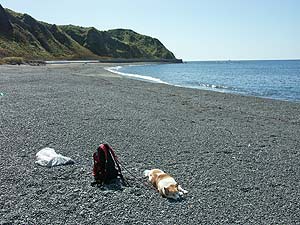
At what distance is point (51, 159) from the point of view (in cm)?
691

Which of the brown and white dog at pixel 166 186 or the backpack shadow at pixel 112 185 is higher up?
the brown and white dog at pixel 166 186

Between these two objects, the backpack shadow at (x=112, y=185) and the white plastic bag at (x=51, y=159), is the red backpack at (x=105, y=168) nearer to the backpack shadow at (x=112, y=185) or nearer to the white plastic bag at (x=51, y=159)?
the backpack shadow at (x=112, y=185)

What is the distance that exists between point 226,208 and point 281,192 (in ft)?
4.52

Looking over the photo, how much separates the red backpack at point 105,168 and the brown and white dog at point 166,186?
556 mm

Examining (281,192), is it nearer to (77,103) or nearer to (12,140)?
(12,140)

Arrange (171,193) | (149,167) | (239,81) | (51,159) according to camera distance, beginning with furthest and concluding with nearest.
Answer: (239,81), (149,167), (51,159), (171,193)

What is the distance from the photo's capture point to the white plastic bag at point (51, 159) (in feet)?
22.4

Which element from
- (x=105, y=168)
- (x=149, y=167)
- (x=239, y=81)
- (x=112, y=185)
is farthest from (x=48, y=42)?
(x=112, y=185)

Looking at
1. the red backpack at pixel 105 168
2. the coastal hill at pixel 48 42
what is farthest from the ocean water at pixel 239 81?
the coastal hill at pixel 48 42

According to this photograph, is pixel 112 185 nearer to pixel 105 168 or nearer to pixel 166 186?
pixel 105 168

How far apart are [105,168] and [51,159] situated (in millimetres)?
1442

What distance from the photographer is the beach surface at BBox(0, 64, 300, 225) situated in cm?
496

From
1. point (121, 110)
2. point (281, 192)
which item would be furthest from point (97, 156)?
point (121, 110)

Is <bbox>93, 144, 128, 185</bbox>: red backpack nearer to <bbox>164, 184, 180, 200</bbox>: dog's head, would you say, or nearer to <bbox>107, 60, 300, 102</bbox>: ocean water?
<bbox>164, 184, 180, 200</bbox>: dog's head
